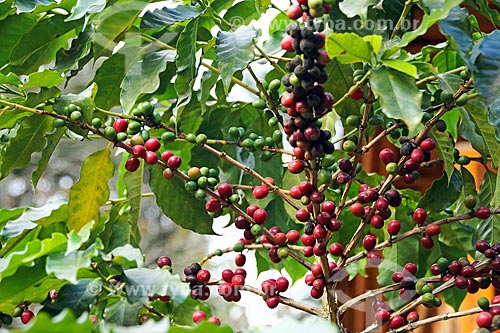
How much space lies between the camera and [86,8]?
73cm

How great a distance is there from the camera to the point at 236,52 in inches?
27.0

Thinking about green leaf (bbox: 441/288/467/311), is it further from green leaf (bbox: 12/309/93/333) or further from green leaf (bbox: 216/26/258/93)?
green leaf (bbox: 12/309/93/333)

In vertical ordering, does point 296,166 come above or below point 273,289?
above

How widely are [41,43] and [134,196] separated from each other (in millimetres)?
Answer: 200

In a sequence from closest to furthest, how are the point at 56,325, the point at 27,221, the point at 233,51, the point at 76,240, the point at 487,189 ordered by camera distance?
1. the point at 56,325
2. the point at 76,240
3. the point at 233,51
4. the point at 27,221
5. the point at 487,189

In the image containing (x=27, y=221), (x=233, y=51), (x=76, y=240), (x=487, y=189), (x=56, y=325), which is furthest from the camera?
(x=487, y=189)

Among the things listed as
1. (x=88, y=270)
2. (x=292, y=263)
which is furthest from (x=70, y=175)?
(x=88, y=270)

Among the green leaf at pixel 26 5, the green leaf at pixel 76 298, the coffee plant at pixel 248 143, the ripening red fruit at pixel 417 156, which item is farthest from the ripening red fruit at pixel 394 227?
the green leaf at pixel 26 5

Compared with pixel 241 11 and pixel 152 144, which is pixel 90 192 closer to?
pixel 152 144

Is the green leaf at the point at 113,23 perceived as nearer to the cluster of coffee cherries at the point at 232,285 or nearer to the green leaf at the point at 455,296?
the cluster of coffee cherries at the point at 232,285

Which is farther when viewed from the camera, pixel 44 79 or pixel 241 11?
pixel 241 11

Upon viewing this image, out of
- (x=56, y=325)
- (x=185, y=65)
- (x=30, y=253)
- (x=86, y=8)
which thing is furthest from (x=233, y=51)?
(x=56, y=325)

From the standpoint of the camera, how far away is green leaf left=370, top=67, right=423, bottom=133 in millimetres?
575

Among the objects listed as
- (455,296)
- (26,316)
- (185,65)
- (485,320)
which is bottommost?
(455,296)
